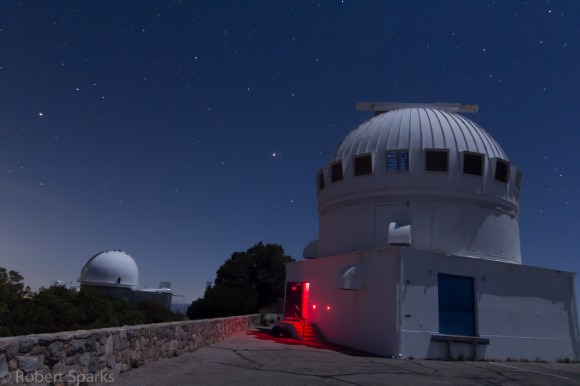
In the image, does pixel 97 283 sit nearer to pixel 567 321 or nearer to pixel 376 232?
pixel 376 232

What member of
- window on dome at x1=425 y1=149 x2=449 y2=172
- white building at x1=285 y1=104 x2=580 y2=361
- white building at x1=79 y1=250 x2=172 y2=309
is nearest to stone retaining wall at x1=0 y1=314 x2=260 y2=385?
white building at x1=285 y1=104 x2=580 y2=361

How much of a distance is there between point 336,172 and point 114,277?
113 ft

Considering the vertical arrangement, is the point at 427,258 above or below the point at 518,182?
below

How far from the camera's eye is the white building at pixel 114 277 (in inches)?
1779

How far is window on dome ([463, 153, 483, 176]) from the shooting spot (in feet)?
58.6

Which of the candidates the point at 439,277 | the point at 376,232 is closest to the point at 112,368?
the point at 439,277

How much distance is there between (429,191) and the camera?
17672mm

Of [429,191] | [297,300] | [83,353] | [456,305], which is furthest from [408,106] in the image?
[83,353]

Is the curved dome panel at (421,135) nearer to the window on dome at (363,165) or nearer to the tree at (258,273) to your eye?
the window on dome at (363,165)

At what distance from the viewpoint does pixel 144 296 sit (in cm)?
4694

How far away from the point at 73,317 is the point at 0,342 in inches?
691

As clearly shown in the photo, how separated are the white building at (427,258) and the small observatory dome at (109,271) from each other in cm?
3086

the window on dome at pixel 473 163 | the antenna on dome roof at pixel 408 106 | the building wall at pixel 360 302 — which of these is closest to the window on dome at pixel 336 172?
the building wall at pixel 360 302

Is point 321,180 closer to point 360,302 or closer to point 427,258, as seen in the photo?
point 360,302
